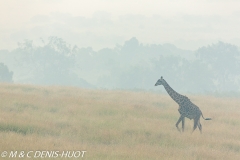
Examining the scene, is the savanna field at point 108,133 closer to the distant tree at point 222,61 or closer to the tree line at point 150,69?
the tree line at point 150,69

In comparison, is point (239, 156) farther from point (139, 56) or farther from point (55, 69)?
point (139, 56)

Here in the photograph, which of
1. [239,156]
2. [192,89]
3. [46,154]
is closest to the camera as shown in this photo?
[46,154]

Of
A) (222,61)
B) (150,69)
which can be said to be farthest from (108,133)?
(222,61)

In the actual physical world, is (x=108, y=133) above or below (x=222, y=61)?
below

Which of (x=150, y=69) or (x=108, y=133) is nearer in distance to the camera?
(x=108, y=133)

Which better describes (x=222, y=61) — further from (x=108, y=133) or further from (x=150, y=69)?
(x=108, y=133)

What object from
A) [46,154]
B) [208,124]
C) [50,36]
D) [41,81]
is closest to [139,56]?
[50,36]

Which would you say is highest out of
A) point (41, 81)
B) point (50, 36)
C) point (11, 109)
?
point (50, 36)

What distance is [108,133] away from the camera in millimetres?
10414

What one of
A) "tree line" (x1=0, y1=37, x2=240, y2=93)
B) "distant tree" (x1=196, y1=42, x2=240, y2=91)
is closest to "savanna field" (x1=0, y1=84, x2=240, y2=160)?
"tree line" (x1=0, y1=37, x2=240, y2=93)

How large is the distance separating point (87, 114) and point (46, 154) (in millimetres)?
6482

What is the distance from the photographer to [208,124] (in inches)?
572

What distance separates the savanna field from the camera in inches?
324

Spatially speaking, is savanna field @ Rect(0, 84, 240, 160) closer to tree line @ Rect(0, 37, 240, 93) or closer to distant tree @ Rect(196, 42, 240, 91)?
tree line @ Rect(0, 37, 240, 93)
